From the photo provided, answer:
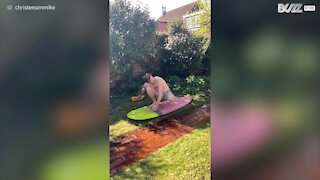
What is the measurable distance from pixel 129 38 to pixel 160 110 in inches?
11.6

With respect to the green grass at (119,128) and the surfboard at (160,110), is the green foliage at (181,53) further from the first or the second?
the green grass at (119,128)

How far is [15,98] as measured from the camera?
1.37 meters

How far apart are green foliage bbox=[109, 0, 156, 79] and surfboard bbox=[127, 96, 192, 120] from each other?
135 mm

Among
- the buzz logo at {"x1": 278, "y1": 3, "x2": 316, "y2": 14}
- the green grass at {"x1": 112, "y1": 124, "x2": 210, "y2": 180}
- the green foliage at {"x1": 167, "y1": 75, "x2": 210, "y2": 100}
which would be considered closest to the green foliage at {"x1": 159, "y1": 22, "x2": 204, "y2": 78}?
the green foliage at {"x1": 167, "y1": 75, "x2": 210, "y2": 100}

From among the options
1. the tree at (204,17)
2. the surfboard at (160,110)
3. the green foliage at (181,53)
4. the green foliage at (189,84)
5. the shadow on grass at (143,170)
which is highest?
the tree at (204,17)

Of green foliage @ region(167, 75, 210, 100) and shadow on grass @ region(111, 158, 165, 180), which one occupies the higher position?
green foliage @ region(167, 75, 210, 100)

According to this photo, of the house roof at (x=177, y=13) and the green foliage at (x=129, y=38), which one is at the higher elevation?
the house roof at (x=177, y=13)

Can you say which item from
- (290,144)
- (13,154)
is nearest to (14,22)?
(13,154)

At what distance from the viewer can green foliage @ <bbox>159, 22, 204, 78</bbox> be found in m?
1.44

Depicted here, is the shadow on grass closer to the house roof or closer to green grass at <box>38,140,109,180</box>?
green grass at <box>38,140,109,180</box>

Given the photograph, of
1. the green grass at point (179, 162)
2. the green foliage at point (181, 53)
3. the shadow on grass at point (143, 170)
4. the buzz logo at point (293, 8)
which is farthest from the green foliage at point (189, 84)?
the buzz logo at point (293, 8)

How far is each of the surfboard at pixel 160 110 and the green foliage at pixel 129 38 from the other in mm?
135

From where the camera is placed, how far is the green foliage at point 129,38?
1401 mm

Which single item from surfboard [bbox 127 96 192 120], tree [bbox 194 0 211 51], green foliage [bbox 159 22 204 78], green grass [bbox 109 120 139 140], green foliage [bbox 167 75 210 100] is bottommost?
green grass [bbox 109 120 139 140]
